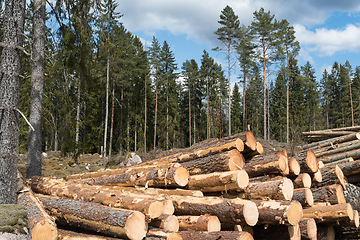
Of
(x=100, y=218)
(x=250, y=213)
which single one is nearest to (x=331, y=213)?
(x=250, y=213)

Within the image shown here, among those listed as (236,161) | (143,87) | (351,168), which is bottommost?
(351,168)

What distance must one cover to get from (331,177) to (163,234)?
4779 mm

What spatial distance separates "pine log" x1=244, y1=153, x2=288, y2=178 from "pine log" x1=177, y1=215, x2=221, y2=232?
2036 mm

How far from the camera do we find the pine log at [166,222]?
399 centimetres

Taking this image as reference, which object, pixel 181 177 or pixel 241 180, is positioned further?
pixel 181 177

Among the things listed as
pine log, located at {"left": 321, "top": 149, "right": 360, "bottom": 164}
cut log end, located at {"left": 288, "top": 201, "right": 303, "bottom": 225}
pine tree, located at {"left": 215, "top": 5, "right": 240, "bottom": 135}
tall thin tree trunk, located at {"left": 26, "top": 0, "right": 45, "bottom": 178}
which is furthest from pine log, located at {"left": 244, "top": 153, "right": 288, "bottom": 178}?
pine tree, located at {"left": 215, "top": 5, "right": 240, "bottom": 135}

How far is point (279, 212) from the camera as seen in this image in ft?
13.6

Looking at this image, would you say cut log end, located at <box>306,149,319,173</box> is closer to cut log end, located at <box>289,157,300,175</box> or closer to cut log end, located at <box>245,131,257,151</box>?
cut log end, located at <box>289,157,300,175</box>

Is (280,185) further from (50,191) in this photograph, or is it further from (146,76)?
(146,76)

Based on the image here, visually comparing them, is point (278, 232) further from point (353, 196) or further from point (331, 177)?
point (353, 196)

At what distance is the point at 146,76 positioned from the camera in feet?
106

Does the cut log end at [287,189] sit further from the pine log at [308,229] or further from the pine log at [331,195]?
the pine log at [331,195]

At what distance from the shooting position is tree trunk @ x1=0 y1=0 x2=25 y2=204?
516 cm

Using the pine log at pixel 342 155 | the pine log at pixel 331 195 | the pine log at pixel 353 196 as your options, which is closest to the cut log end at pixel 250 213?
the pine log at pixel 331 195
